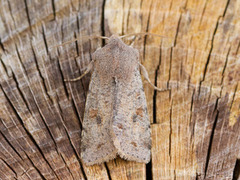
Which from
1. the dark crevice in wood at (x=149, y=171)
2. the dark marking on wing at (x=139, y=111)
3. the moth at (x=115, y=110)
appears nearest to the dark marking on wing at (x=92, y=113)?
the moth at (x=115, y=110)

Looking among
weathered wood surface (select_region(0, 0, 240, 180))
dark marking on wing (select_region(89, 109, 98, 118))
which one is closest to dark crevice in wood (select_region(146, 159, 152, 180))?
weathered wood surface (select_region(0, 0, 240, 180))

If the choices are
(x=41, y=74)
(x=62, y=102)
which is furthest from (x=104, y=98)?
(x=41, y=74)

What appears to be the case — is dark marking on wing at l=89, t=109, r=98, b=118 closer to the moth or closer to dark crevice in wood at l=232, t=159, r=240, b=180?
the moth

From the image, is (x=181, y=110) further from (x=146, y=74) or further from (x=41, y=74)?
(x=41, y=74)

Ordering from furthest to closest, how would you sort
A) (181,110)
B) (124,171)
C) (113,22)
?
(113,22) → (181,110) → (124,171)

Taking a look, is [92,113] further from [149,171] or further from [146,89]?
[149,171]

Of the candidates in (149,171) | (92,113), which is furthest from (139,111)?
(149,171)
